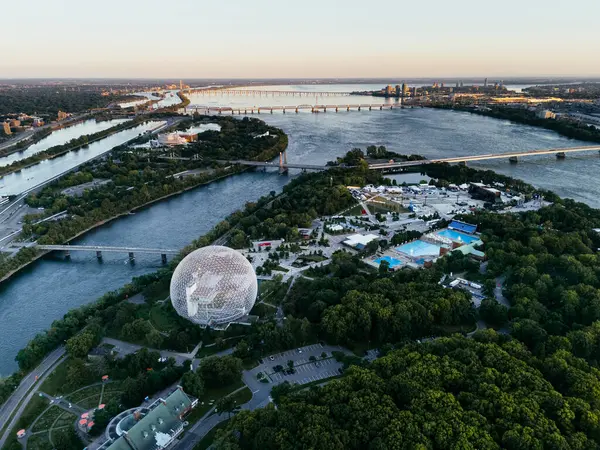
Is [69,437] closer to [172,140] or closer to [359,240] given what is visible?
[359,240]

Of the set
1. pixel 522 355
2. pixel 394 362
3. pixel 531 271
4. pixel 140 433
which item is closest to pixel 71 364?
pixel 140 433

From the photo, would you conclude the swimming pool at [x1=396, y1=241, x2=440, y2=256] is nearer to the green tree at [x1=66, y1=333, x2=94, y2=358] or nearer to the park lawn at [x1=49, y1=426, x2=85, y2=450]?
the green tree at [x1=66, y1=333, x2=94, y2=358]

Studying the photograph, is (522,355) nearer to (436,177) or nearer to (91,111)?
(436,177)

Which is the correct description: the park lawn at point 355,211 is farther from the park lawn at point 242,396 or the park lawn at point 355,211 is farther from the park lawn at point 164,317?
the park lawn at point 242,396

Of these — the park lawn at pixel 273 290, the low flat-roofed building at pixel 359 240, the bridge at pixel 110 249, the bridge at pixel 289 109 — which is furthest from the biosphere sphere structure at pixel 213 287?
the bridge at pixel 289 109

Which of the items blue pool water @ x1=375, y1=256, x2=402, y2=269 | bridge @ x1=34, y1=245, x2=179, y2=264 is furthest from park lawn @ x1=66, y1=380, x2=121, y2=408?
blue pool water @ x1=375, y1=256, x2=402, y2=269

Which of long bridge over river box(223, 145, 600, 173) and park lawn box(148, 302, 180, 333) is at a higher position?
long bridge over river box(223, 145, 600, 173)
